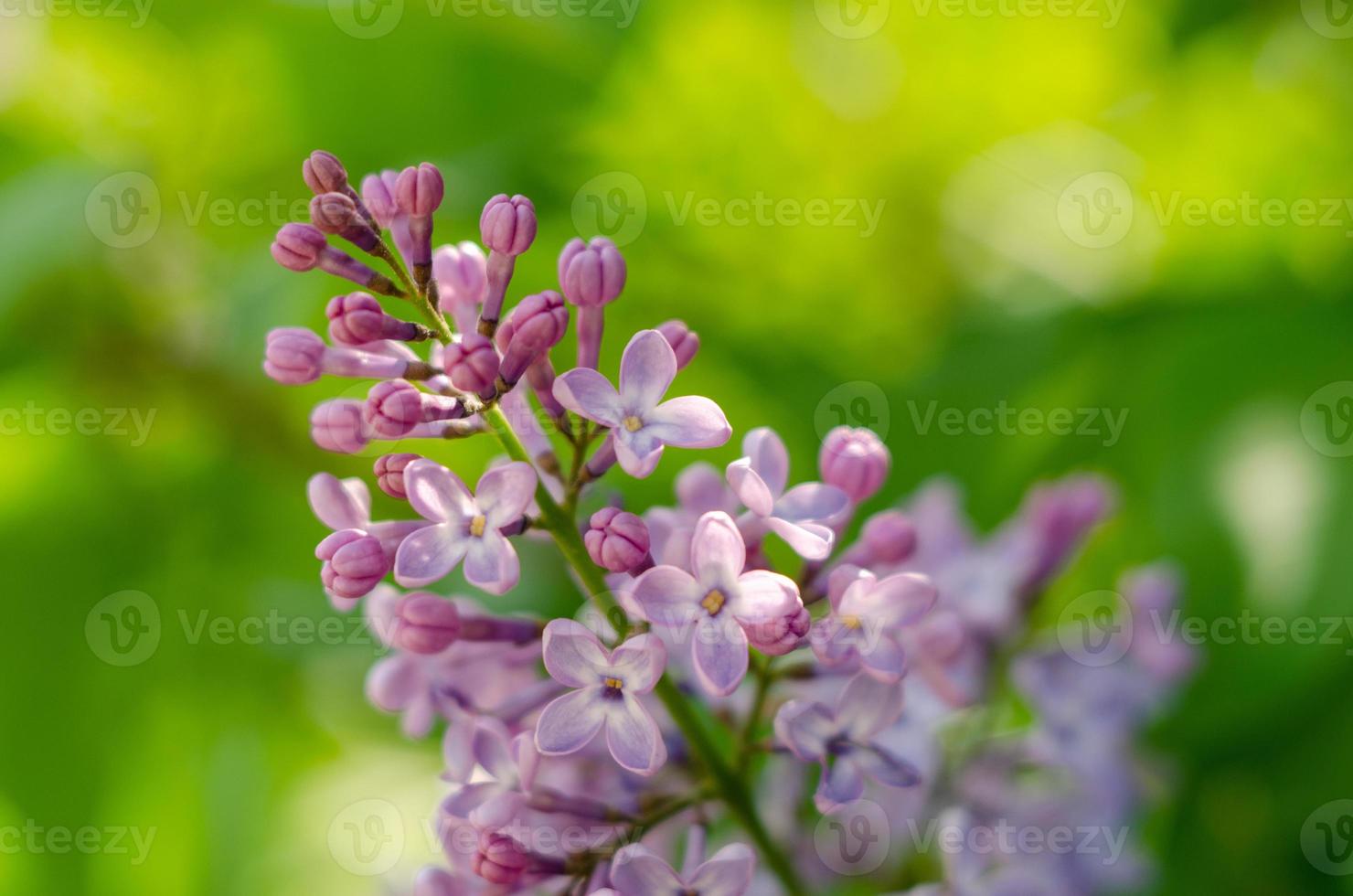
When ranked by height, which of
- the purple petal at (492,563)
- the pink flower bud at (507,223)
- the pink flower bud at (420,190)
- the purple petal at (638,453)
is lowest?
the purple petal at (492,563)

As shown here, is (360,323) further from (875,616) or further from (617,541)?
(875,616)

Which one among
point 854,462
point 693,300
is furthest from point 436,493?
point 693,300

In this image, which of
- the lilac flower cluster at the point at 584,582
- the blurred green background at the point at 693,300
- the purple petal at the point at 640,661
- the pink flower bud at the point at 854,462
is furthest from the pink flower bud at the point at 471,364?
the blurred green background at the point at 693,300

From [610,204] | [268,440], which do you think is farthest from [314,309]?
[610,204]

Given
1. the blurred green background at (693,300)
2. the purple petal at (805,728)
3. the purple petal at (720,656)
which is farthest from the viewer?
the blurred green background at (693,300)

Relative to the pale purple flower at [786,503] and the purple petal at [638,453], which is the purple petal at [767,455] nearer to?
the pale purple flower at [786,503]

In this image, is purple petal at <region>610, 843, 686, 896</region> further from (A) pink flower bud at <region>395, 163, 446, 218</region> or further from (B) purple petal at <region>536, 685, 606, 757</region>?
(A) pink flower bud at <region>395, 163, 446, 218</region>
